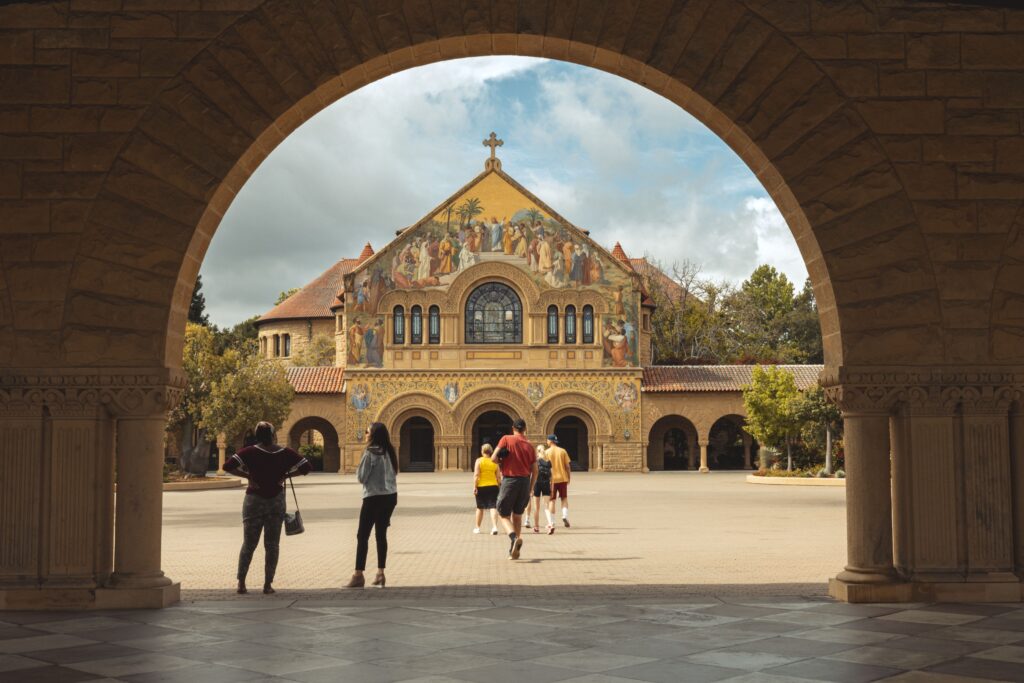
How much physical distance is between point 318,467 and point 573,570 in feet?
138

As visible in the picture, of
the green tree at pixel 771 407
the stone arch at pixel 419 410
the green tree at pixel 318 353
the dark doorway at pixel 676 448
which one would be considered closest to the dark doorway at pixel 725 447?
the dark doorway at pixel 676 448

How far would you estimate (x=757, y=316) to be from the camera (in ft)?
238

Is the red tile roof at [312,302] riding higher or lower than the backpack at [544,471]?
higher

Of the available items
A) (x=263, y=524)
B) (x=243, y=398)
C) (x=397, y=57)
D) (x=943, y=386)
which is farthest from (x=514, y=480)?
(x=243, y=398)

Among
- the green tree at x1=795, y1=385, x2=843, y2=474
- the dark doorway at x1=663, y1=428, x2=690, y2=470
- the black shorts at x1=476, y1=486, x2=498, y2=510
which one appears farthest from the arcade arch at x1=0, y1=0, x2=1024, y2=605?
the dark doorway at x1=663, y1=428, x2=690, y2=470

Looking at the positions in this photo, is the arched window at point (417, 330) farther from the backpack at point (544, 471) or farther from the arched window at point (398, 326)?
the backpack at point (544, 471)

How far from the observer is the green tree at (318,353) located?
2404 inches

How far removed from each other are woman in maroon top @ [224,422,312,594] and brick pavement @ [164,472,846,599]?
491 millimetres

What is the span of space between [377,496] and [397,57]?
401 cm

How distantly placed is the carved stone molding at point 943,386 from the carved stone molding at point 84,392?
18.0 ft

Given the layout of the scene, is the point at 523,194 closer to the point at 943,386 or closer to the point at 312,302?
the point at 312,302

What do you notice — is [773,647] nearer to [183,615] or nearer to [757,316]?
[183,615]

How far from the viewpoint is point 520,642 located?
692 centimetres

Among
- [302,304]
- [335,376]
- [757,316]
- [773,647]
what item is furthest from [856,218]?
[757,316]
